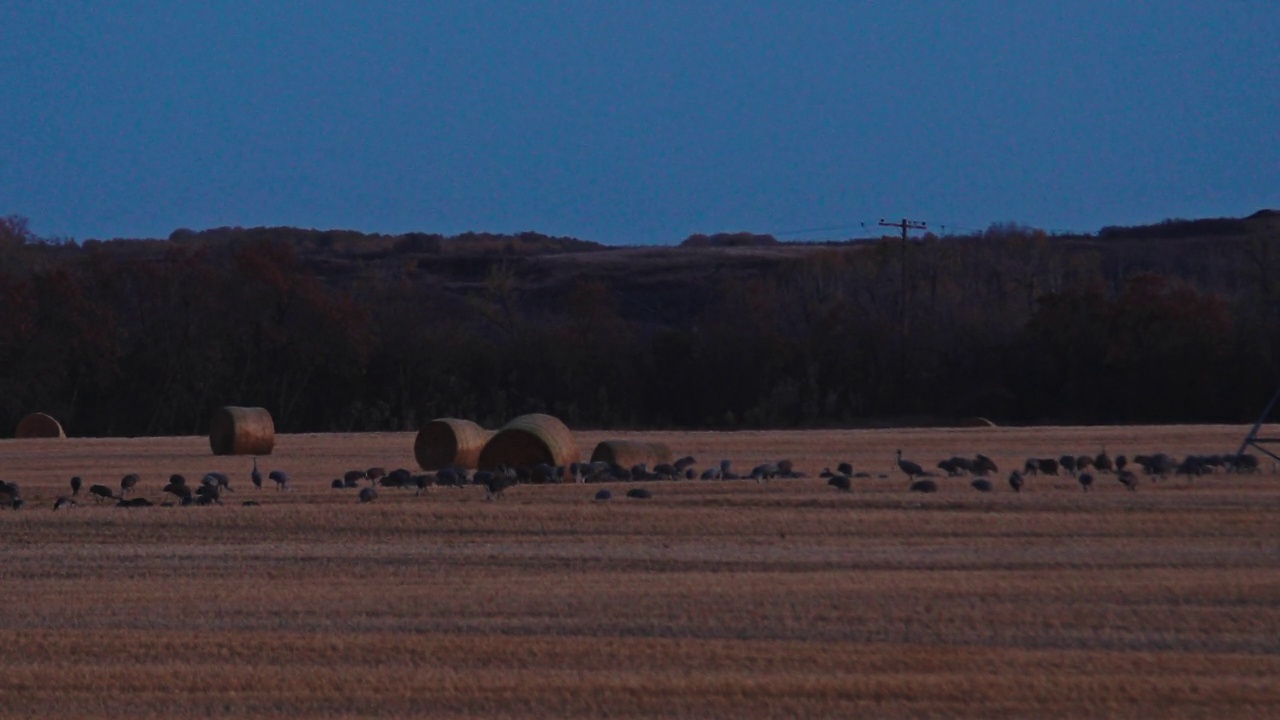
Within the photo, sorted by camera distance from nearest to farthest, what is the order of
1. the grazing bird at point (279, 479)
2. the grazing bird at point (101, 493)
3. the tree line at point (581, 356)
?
1. the grazing bird at point (101, 493)
2. the grazing bird at point (279, 479)
3. the tree line at point (581, 356)

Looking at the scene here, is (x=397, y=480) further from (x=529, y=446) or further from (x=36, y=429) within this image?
(x=36, y=429)

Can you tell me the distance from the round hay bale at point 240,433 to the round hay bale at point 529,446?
7975 mm

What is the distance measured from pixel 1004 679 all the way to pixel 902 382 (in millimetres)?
41472

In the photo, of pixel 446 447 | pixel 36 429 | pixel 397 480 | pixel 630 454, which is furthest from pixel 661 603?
pixel 36 429

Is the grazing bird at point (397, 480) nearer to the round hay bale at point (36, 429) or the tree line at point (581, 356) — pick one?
the round hay bale at point (36, 429)

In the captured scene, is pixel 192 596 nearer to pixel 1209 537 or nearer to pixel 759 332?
pixel 1209 537

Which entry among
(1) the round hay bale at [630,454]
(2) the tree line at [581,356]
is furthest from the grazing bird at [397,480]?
(2) the tree line at [581,356]

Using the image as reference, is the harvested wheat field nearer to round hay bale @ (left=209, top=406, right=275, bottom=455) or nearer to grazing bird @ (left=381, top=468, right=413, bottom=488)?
grazing bird @ (left=381, top=468, right=413, bottom=488)

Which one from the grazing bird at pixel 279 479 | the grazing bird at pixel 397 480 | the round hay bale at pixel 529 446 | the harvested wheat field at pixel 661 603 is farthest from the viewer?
the round hay bale at pixel 529 446

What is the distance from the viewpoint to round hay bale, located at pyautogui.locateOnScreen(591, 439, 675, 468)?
23406 millimetres

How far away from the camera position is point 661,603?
10.5 m

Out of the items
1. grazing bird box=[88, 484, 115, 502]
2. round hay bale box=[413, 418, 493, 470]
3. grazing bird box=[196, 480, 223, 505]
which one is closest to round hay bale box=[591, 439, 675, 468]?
round hay bale box=[413, 418, 493, 470]

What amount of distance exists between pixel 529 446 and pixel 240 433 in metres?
8.96

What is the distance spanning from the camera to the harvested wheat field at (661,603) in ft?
26.2
